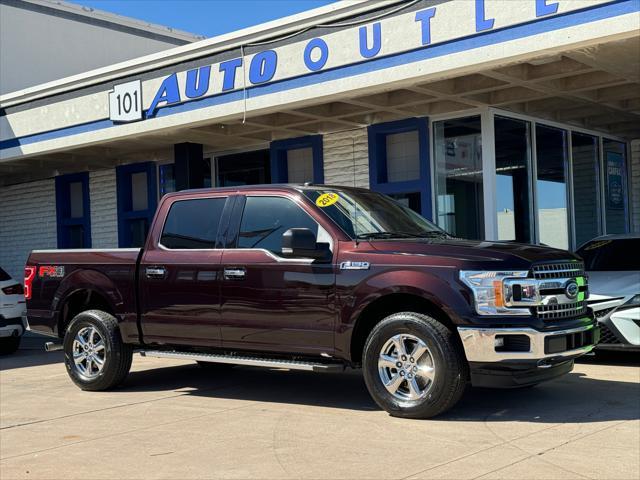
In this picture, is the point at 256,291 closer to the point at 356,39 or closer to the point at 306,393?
the point at 306,393

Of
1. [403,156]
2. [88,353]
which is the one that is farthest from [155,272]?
[403,156]

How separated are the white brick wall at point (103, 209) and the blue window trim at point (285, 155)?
495 centimetres

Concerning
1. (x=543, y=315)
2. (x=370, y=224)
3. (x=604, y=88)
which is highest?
(x=604, y=88)

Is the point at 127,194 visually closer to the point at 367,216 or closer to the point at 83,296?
the point at 83,296

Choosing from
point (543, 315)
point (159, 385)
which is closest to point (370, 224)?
point (543, 315)

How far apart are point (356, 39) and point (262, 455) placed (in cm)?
679

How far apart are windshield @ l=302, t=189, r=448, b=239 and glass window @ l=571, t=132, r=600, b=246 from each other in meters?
7.69

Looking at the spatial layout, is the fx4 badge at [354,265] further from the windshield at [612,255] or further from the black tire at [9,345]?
the black tire at [9,345]

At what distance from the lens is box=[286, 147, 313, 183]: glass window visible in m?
15.1

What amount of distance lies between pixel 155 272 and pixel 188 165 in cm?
781

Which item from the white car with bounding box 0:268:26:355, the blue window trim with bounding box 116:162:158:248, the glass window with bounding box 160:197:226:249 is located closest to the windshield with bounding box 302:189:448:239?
the glass window with bounding box 160:197:226:249

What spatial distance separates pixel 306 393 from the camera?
7.75 metres

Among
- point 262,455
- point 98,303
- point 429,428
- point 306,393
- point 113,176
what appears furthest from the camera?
point 113,176

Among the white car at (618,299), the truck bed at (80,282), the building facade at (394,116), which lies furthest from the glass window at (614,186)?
the truck bed at (80,282)
